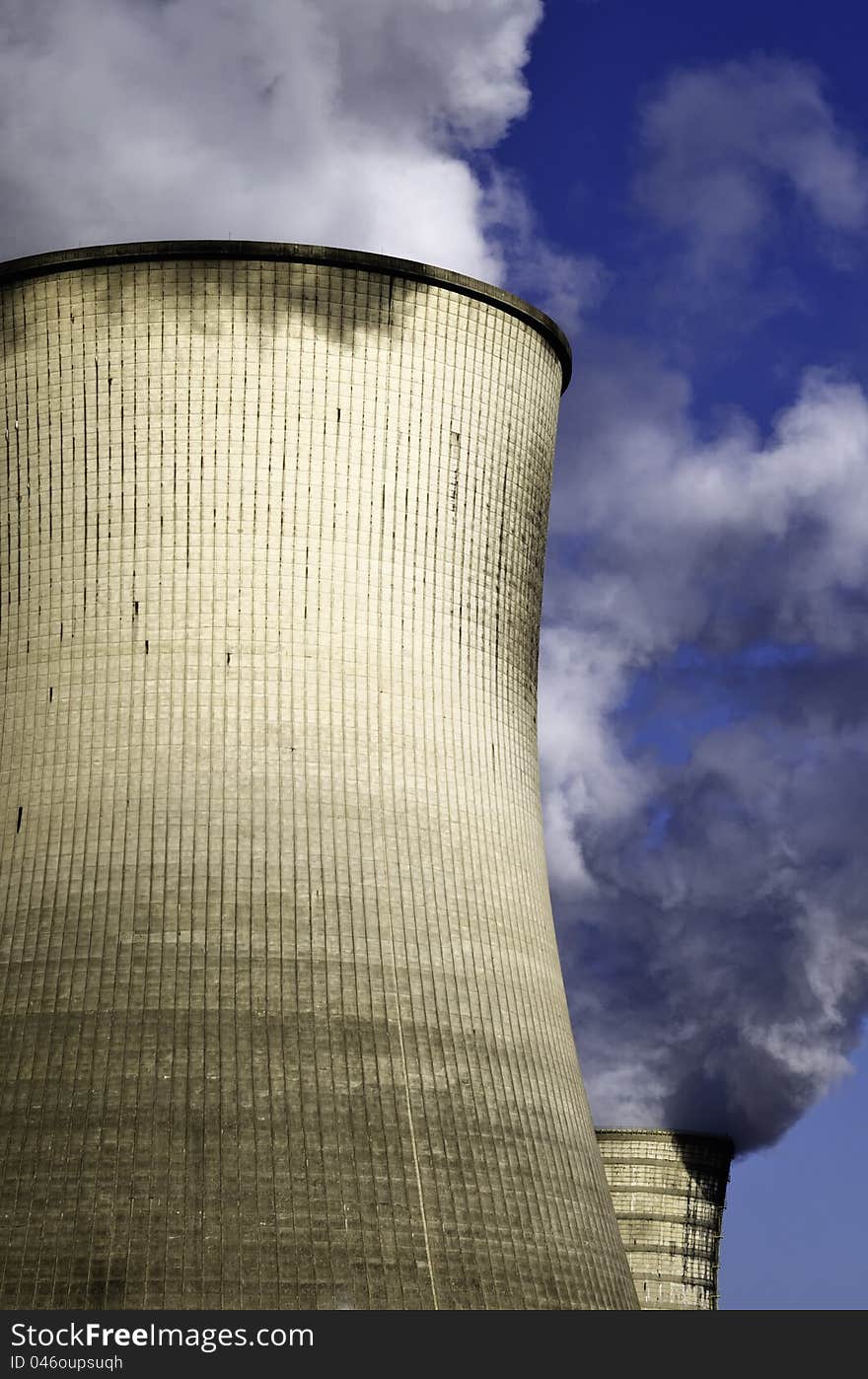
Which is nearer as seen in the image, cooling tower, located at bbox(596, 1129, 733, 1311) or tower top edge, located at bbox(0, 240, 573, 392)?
tower top edge, located at bbox(0, 240, 573, 392)

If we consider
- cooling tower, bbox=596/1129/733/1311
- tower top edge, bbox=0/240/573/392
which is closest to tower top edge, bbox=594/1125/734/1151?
cooling tower, bbox=596/1129/733/1311

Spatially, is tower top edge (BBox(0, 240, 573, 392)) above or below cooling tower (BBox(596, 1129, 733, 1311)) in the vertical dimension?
above

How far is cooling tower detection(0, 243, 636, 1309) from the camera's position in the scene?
16.7 m

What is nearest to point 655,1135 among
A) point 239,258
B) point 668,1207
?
point 668,1207

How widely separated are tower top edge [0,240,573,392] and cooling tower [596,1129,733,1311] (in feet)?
56.2

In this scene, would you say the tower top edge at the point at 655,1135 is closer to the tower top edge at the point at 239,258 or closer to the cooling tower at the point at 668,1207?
the cooling tower at the point at 668,1207

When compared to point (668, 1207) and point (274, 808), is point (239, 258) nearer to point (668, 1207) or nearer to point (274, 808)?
point (274, 808)

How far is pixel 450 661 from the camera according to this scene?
19.4m

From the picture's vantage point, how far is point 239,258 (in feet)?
62.7

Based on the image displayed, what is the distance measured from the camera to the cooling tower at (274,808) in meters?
16.7

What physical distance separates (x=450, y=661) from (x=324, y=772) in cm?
185

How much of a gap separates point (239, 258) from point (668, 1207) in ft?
62.6

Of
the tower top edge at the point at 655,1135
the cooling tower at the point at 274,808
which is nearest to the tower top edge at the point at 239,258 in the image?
the cooling tower at the point at 274,808

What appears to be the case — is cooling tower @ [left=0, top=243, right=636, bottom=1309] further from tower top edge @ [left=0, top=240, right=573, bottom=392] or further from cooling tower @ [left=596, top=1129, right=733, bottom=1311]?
cooling tower @ [left=596, top=1129, right=733, bottom=1311]
